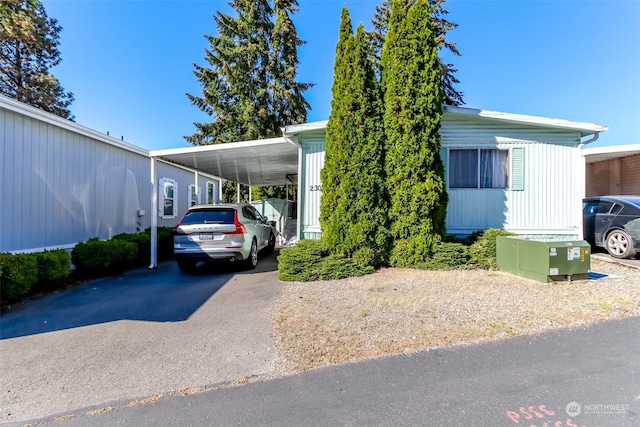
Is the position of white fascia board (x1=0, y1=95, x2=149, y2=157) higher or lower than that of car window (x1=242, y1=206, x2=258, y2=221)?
higher

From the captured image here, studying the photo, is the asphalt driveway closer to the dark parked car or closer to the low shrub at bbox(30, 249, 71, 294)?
the low shrub at bbox(30, 249, 71, 294)

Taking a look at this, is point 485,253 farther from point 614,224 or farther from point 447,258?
point 614,224

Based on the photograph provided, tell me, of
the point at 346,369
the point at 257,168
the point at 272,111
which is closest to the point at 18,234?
the point at 257,168

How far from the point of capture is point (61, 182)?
23.6 feet

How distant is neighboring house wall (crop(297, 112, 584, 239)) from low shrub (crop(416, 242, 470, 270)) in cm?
130

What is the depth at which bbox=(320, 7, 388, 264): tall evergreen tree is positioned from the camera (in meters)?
6.50

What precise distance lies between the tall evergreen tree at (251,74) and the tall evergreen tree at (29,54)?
7.82 metres

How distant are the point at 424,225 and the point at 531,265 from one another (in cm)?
203

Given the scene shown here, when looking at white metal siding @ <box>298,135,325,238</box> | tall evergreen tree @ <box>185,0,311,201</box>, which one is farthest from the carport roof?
tall evergreen tree @ <box>185,0,311,201</box>

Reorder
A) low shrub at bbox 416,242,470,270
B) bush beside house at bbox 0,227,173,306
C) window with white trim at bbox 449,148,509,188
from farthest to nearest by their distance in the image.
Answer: window with white trim at bbox 449,148,509,188 < low shrub at bbox 416,242,470,270 < bush beside house at bbox 0,227,173,306

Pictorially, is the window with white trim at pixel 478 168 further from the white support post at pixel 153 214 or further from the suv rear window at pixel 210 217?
the white support post at pixel 153 214

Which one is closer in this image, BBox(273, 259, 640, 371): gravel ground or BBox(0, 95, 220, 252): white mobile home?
BBox(273, 259, 640, 371): gravel ground

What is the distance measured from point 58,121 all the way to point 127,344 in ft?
21.0

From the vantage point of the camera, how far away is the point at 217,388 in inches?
98.3
